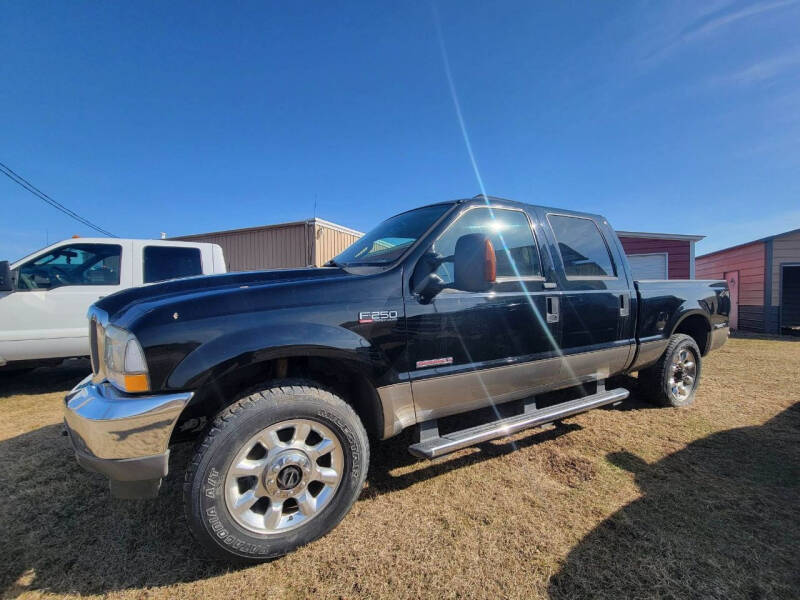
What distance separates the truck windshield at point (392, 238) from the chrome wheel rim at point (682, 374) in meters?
3.33

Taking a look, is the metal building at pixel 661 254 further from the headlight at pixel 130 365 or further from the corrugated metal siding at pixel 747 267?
Answer: the headlight at pixel 130 365

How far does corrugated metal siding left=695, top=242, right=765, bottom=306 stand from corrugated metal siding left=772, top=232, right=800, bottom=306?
339 millimetres

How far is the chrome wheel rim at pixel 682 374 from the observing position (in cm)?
419

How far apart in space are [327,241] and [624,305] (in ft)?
30.7

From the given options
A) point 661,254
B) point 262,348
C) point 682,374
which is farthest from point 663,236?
point 262,348

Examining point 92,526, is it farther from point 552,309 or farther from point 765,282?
point 765,282

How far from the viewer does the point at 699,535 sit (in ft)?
6.86

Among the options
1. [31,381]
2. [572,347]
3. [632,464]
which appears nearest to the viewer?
[632,464]

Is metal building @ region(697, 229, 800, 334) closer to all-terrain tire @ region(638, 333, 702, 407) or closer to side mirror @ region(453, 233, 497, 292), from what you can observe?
all-terrain tire @ region(638, 333, 702, 407)

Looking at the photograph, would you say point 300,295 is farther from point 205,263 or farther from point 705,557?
point 205,263

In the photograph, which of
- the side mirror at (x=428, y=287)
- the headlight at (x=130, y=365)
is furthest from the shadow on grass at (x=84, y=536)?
the side mirror at (x=428, y=287)

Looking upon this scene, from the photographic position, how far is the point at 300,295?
2.10 metres

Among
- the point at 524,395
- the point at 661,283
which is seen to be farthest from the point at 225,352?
the point at 661,283

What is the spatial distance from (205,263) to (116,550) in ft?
15.6
